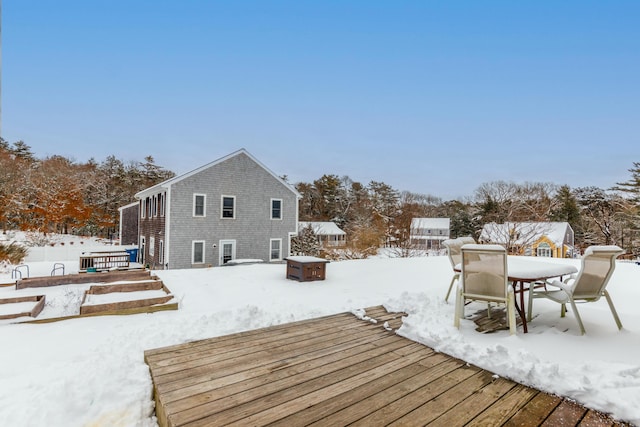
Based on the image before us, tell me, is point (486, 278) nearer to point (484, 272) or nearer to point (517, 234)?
point (484, 272)

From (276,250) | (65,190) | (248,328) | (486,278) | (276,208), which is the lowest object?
(276,250)

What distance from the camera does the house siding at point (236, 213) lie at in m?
13.6

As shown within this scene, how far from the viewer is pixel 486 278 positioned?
10.3ft

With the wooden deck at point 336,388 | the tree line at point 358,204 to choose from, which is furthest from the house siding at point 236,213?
the wooden deck at point 336,388

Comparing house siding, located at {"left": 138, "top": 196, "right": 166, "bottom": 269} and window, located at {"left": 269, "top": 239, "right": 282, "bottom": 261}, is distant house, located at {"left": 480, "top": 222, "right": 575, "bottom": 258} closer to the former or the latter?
window, located at {"left": 269, "top": 239, "right": 282, "bottom": 261}

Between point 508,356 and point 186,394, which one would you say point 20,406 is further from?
point 508,356

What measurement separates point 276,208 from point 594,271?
554 inches

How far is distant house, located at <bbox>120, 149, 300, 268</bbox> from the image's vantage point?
13617 millimetres

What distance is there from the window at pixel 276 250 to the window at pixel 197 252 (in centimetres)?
349

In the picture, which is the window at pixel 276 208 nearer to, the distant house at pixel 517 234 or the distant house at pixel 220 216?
the distant house at pixel 220 216

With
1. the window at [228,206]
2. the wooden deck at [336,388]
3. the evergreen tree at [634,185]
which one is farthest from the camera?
the evergreen tree at [634,185]

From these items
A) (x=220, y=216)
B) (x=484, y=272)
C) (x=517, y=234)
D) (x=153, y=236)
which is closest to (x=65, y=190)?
(x=153, y=236)

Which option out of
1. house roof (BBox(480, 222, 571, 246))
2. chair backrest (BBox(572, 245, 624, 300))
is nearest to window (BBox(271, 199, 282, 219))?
house roof (BBox(480, 222, 571, 246))

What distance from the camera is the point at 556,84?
1146 centimetres
